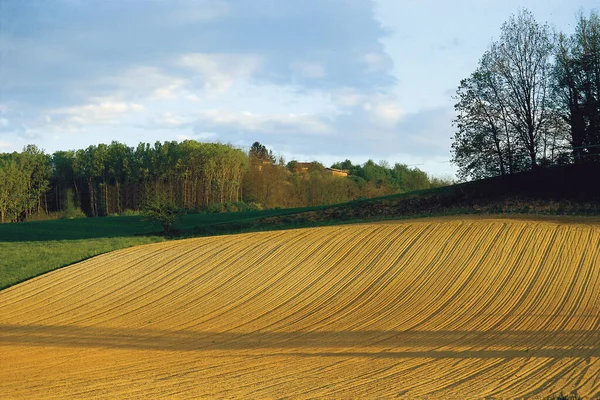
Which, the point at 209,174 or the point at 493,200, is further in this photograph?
the point at 209,174

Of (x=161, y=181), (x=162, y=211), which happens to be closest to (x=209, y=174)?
(x=161, y=181)

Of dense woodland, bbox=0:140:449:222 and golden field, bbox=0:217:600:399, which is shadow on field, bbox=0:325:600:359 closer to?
golden field, bbox=0:217:600:399

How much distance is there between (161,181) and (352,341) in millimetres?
56138

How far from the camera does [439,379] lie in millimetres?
10867

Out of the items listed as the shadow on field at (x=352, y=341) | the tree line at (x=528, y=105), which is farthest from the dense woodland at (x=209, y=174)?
the shadow on field at (x=352, y=341)

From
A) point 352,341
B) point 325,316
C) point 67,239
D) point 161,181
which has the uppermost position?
point 161,181

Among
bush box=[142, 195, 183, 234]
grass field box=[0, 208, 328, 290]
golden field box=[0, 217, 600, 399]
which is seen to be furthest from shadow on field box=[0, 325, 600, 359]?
bush box=[142, 195, 183, 234]

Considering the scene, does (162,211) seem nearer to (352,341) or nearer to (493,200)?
(493,200)

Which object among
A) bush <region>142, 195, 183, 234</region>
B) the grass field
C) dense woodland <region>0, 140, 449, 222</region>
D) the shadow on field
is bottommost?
the shadow on field

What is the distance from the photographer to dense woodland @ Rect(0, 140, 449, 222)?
2584 inches

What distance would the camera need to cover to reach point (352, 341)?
1482 cm

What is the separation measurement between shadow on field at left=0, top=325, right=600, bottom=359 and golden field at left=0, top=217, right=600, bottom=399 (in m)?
0.05

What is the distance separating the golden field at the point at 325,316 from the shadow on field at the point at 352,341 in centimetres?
5

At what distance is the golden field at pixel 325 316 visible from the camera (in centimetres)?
1105
